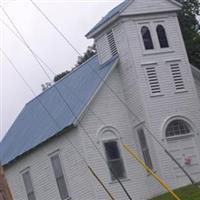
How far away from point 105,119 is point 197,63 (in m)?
15.0

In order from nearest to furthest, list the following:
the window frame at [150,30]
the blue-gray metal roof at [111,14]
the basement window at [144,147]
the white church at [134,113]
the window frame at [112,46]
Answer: the white church at [134,113] → the basement window at [144,147] → the window frame at [150,30] → the blue-gray metal roof at [111,14] → the window frame at [112,46]

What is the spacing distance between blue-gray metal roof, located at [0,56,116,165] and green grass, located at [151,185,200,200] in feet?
20.2

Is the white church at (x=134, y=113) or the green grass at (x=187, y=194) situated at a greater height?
the white church at (x=134, y=113)

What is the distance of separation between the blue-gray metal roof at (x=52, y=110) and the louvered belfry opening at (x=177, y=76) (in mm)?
3009

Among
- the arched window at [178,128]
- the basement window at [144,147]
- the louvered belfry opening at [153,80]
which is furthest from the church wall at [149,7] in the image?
the basement window at [144,147]

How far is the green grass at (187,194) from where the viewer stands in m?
35.4

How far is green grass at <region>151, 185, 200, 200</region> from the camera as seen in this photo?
35.4m

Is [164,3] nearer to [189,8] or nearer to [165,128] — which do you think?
[165,128]

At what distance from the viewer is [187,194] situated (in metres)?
36.6

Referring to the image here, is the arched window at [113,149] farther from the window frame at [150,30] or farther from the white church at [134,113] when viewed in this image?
the window frame at [150,30]

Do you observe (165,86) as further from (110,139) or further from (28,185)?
(28,185)

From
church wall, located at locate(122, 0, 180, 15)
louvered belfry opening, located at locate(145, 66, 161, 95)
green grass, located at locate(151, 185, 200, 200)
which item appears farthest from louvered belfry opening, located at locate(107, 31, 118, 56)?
green grass, located at locate(151, 185, 200, 200)

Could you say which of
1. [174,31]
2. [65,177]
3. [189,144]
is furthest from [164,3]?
[65,177]

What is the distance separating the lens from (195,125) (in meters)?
43.3
